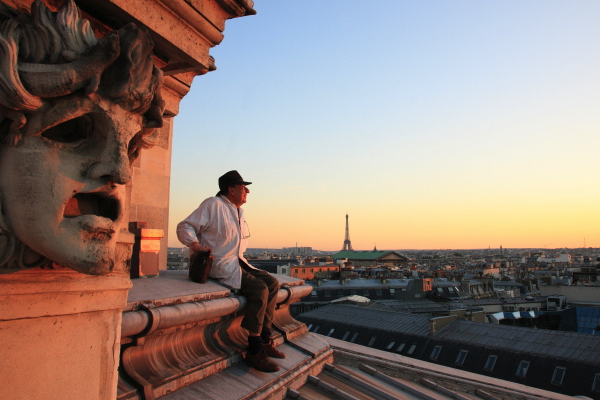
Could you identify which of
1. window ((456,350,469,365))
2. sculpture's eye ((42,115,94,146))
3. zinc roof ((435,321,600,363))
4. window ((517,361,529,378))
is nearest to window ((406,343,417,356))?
zinc roof ((435,321,600,363))

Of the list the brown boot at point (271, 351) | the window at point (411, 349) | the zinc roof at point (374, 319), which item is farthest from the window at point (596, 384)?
the brown boot at point (271, 351)

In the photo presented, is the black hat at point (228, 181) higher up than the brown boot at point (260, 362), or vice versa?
the black hat at point (228, 181)

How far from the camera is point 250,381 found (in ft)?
9.08

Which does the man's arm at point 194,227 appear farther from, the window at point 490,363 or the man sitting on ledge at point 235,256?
the window at point 490,363

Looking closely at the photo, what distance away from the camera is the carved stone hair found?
4.17ft

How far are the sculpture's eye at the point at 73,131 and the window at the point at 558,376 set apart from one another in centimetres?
1984

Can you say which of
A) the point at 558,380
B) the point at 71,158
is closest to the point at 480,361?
the point at 558,380

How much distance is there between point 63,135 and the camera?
1.44 meters

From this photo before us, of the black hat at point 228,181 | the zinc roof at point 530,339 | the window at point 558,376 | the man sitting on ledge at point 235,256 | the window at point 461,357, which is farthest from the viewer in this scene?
the window at point 461,357

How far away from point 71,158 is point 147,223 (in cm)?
231

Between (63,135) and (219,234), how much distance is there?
1.95m

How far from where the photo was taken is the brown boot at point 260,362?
2.95 meters

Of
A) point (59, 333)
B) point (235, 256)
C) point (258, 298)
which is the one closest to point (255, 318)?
point (258, 298)

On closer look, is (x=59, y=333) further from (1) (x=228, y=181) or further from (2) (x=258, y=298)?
(1) (x=228, y=181)
